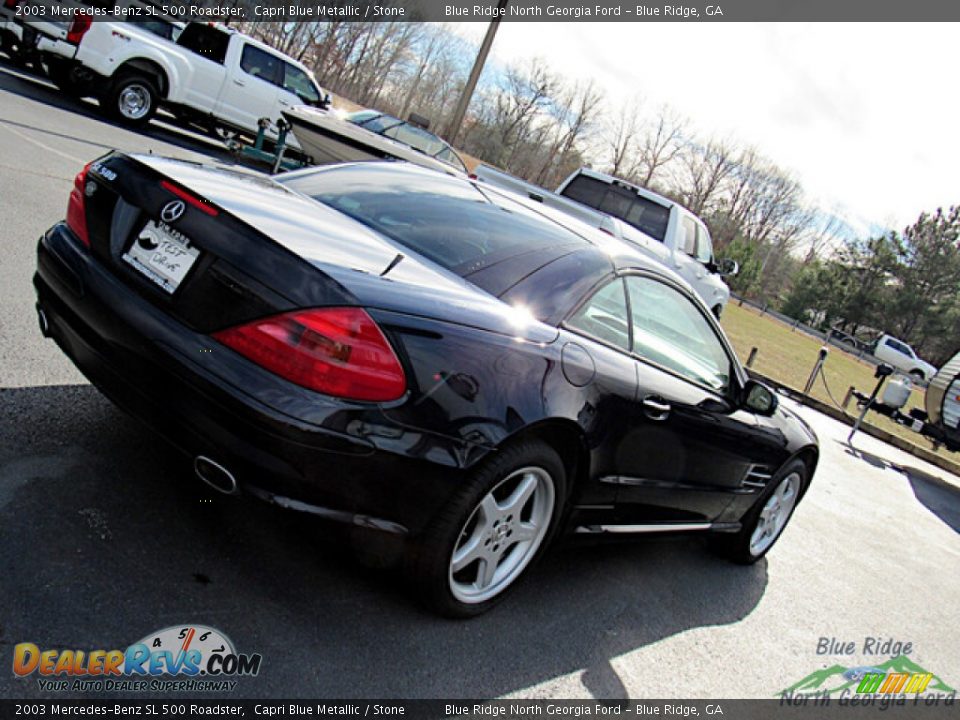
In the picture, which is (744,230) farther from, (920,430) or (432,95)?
(920,430)

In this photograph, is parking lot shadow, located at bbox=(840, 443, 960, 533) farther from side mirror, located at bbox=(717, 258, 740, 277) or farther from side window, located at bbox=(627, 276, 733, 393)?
side window, located at bbox=(627, 276, 733, 393)

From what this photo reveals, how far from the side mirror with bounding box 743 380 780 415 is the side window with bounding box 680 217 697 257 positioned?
24.0ft

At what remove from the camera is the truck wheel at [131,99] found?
482 inches

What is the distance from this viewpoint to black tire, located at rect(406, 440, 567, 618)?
2465 mm

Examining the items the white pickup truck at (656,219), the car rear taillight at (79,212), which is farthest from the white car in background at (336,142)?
the car rear taillight at (79,212)

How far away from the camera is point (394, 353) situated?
224cm

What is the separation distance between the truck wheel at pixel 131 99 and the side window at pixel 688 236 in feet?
29.4

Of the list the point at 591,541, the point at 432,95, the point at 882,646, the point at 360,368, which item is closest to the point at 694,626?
the point at 591,541

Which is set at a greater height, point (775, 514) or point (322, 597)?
point (775, 514)

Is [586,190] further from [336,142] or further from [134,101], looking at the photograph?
[134,101]

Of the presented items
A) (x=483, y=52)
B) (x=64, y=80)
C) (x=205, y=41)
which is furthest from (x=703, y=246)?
(x=483, y=52)

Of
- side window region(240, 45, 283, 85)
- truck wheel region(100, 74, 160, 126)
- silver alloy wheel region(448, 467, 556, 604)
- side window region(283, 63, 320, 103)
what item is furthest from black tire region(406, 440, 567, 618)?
side window region(283, 63, 320, 103)

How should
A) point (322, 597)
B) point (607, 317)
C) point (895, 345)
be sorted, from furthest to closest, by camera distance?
point (895, 345), point (607, 317), point (322, 597)

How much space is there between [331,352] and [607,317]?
1.34 metres
